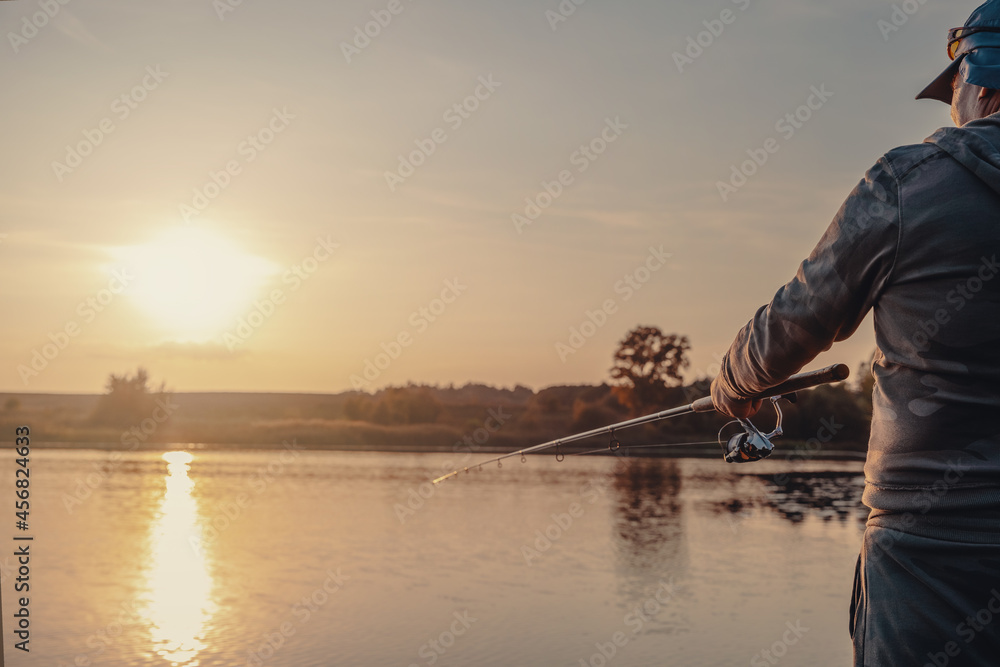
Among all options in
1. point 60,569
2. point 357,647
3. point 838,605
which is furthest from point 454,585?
point 60,569

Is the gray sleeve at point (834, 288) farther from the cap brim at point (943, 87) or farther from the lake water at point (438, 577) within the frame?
the lake water at point (438, 577)

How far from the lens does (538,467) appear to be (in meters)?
34.7

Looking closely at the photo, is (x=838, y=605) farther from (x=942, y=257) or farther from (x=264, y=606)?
(x=942, y=257)

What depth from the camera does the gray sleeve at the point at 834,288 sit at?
5.85ft
